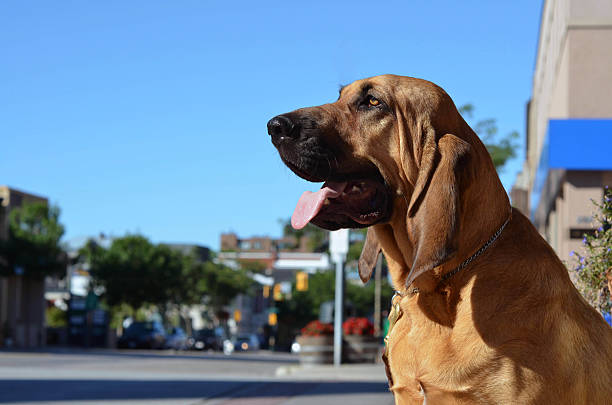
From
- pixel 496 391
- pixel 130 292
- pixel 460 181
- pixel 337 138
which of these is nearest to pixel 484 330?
pixel 496 391

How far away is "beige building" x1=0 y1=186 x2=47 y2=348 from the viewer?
133 feet

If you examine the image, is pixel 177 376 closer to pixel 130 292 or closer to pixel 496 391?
pixel 496 391

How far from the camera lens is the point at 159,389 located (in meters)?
13.3

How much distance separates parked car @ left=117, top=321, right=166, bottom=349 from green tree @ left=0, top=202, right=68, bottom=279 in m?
5.07

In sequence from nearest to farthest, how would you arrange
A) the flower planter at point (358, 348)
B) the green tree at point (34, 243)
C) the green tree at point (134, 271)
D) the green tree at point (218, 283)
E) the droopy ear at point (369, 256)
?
1. the droopy ear at point (369, 256)
2. the flower planter at point (358, 348)
3. the green tree at point (34, 243)
4. the green tree at point (134, 271)
5. the green tree at point (218, 283)

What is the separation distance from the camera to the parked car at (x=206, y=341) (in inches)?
2015

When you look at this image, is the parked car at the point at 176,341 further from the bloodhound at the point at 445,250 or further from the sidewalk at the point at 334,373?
the bloodhound at the point at 445,250

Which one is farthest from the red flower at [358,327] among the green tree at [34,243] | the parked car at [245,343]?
the parked car at [245,343]

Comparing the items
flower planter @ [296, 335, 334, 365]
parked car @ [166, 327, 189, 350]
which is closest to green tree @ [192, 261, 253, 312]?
parked car @ [166, 327, 189, 350]

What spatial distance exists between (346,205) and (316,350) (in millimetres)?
17189

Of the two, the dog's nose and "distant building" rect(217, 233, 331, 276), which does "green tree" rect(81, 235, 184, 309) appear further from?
"distant building" rect(217, 233, 331, 276)

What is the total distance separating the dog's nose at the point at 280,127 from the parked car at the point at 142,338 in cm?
4421

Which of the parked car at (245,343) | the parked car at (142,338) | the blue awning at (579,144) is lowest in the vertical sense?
the parked car at (245,343)

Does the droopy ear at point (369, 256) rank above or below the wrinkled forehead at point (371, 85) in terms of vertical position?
below
